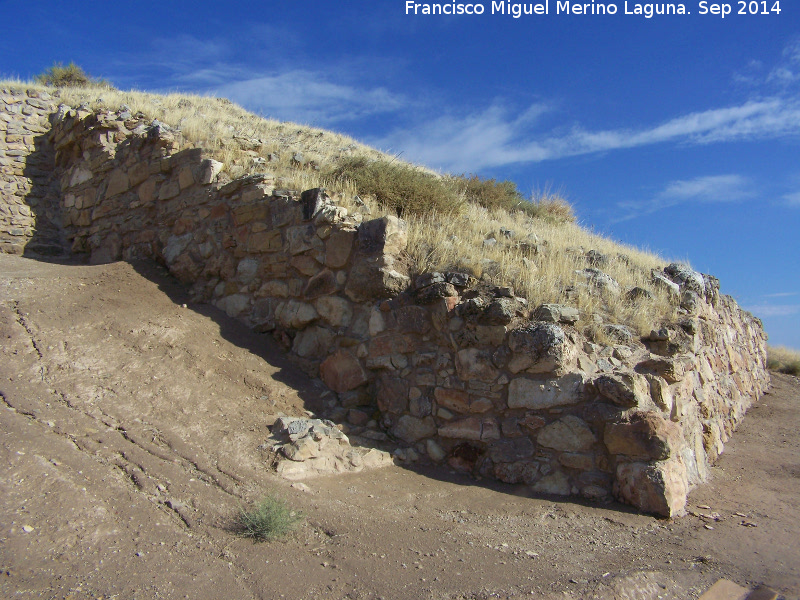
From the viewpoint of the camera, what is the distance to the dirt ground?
10.2 ft

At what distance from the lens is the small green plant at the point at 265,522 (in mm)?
3473

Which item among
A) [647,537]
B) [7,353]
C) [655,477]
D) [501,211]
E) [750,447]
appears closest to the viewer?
[647,537]

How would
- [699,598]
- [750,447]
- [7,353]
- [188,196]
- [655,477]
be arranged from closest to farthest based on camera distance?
[699,598] → [655,477] → [7,353] → [750,447] → [188,196]

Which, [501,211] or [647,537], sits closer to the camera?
[647,537]

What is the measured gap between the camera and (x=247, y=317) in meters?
6.66

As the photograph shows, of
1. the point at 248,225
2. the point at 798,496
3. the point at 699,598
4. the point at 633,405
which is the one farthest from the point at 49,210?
the point at 798,496

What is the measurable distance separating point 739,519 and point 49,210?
10.4 m

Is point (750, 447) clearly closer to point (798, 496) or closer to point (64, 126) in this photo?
point (798, 496)

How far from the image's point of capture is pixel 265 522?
3.50 m

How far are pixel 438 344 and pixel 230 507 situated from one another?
2.47 m

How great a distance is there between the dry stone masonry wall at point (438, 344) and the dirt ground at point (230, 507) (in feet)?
1.16

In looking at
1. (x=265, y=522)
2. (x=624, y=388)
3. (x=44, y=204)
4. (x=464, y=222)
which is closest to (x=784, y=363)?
(x=464, y=222)

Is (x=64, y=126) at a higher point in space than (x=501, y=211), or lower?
higher

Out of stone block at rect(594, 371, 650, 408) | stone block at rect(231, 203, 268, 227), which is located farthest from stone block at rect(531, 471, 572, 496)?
stone block at rect(231, 203, 268, 227)
